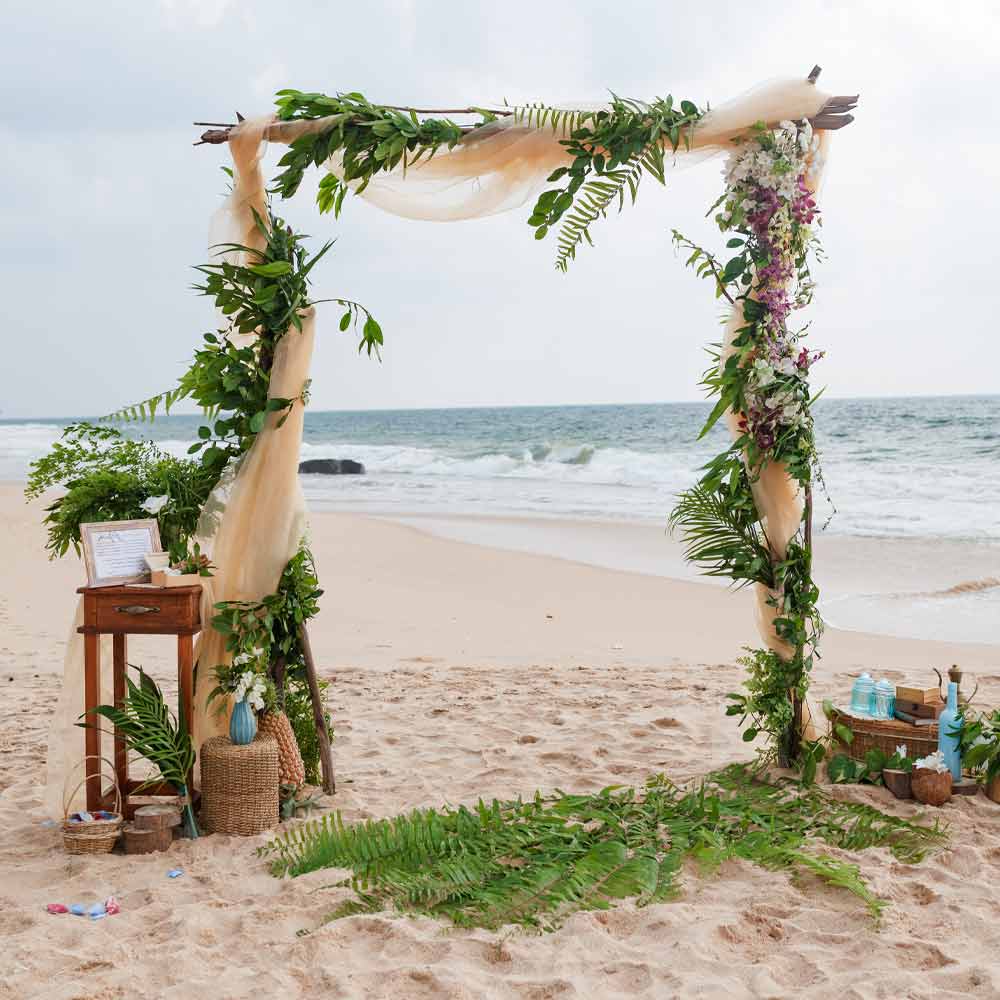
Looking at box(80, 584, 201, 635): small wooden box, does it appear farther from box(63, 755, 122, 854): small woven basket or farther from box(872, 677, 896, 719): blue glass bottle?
box(872, 677, 896, 719): blue glass bottle

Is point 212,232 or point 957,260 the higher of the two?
point 957,260

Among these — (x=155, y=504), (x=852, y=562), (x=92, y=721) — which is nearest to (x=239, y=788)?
(x=92, y=721)

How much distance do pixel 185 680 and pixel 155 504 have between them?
2.64 ft

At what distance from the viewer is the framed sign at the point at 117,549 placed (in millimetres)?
3963

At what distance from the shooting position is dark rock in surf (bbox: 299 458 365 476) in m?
25.2

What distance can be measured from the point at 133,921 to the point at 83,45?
23.5 ft

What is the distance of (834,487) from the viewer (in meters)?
18.8

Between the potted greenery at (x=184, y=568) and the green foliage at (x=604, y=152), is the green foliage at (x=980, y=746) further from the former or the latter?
the potted greenery at (x=184, y=568)

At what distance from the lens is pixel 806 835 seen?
12.5 ft

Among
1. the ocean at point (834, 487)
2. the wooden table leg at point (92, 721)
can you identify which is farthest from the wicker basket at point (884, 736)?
the wooden table leg at point (92, 721)

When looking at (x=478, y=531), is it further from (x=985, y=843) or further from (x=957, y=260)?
(x=957, y=260)

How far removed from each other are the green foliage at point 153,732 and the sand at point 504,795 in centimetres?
30

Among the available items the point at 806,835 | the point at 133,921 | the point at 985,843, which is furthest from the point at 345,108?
the point at 985,843

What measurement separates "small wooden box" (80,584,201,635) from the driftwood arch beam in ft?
6.08
